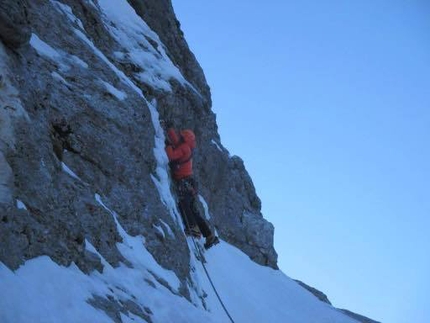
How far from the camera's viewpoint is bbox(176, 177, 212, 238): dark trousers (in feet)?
45.6

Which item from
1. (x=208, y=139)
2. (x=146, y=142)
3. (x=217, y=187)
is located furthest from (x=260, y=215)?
(x=146, y=142)

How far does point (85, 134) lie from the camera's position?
9703 mm

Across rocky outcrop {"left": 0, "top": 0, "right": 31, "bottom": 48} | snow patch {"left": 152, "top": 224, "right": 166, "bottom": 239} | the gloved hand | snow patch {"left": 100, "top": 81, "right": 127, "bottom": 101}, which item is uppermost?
the gloved hand

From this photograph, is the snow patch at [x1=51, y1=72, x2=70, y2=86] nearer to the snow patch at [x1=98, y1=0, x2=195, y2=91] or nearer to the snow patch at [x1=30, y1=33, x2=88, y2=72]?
the snow patch at [x1=30, y1=33, x2=88, y2=72]

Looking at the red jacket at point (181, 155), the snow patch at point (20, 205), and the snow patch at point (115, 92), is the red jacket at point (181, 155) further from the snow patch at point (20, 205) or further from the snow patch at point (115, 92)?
the snow patch at point (20, 205)

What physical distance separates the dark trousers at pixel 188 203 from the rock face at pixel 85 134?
3.20 feet

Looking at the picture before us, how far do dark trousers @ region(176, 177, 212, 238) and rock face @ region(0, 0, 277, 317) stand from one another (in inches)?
38.4

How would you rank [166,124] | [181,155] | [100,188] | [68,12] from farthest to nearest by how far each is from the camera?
1. [166,124]
2. [181,155]
3. [68,12]
4. [100,188]

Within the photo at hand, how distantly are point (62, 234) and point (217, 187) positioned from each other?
44.9 ft

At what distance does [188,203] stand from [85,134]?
4829 millimetres

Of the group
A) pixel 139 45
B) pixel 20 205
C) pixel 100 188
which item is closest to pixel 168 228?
pixel 100 188

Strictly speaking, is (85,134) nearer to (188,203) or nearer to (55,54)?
(55,54)

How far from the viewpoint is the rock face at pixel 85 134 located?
6625 millimetres

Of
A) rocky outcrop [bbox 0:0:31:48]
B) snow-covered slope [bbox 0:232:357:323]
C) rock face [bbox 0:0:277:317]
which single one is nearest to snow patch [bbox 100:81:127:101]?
rock face [bbox 0:0:277:317]
